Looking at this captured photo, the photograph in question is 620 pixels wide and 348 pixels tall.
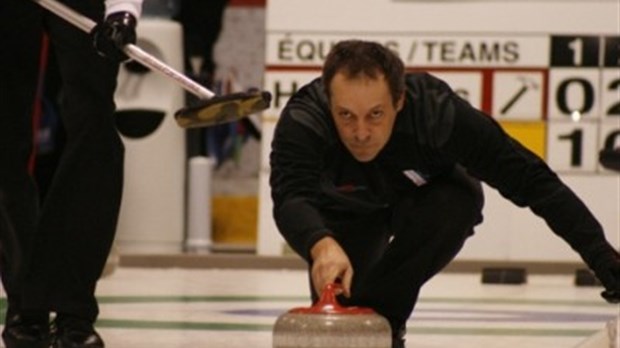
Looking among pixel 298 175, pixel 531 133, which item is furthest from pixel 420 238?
pixel 531 133

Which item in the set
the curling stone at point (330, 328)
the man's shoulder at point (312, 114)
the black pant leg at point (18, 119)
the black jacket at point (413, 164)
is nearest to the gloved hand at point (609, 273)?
the black jacket at point (413, 164)

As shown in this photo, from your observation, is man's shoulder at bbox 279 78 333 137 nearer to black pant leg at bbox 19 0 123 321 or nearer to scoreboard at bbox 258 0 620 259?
black pant leg at bbox 19 0 123 321

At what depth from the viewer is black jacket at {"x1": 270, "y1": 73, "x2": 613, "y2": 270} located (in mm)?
2859

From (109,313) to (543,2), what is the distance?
9.06 ft

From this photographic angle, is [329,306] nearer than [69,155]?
Yes

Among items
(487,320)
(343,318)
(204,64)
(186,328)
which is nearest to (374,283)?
(343,318)

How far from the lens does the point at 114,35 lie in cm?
315

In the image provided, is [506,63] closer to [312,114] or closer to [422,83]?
[422,83]

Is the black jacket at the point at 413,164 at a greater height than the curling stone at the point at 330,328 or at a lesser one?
greater

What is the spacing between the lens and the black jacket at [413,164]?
2859mm

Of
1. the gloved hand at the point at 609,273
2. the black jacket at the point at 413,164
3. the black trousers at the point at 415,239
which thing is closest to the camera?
the gloved hand at the point at 609,273

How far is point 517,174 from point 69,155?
0.81m

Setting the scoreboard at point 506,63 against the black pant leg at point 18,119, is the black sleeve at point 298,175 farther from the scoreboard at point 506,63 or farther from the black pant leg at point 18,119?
the scoreboard at point 506,63

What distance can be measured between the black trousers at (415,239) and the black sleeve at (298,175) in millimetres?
301
